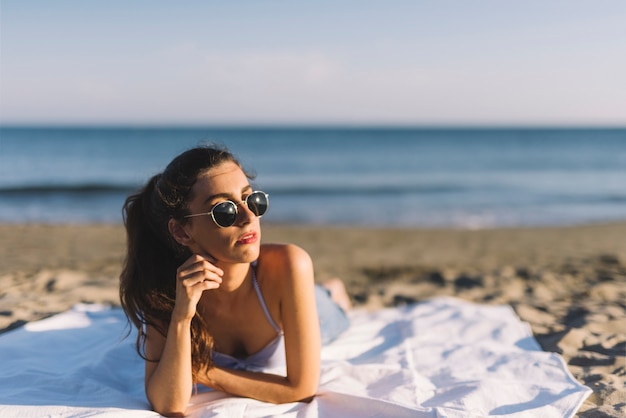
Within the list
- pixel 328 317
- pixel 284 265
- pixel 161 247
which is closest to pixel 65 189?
pixel 328 317

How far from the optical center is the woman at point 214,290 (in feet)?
9.25

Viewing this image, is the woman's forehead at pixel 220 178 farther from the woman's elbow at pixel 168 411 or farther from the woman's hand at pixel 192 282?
the woman's elbow at pixel 168 411

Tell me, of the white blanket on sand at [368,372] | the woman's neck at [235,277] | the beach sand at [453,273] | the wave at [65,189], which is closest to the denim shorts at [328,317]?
the white blanket on sand at [368,372]

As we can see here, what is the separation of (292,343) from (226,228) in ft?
2.27

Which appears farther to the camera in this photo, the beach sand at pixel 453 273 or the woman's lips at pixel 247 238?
the beach sand at pixel 453 273

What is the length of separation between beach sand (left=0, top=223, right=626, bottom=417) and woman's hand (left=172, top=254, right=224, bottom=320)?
207 cm

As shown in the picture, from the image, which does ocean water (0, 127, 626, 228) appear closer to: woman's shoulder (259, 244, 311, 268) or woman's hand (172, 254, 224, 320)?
woman's shoulder (259, 244, 311, 268)

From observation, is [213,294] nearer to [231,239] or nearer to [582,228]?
[231,239]

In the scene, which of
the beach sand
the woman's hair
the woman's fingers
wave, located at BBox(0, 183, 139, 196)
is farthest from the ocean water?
the beach sand

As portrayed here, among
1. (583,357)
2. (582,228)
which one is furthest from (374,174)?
(583,357)

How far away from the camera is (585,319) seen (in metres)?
4.83

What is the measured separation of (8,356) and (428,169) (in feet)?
89.0

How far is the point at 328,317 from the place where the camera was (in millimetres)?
4305

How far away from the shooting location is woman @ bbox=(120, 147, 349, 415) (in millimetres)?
2818
